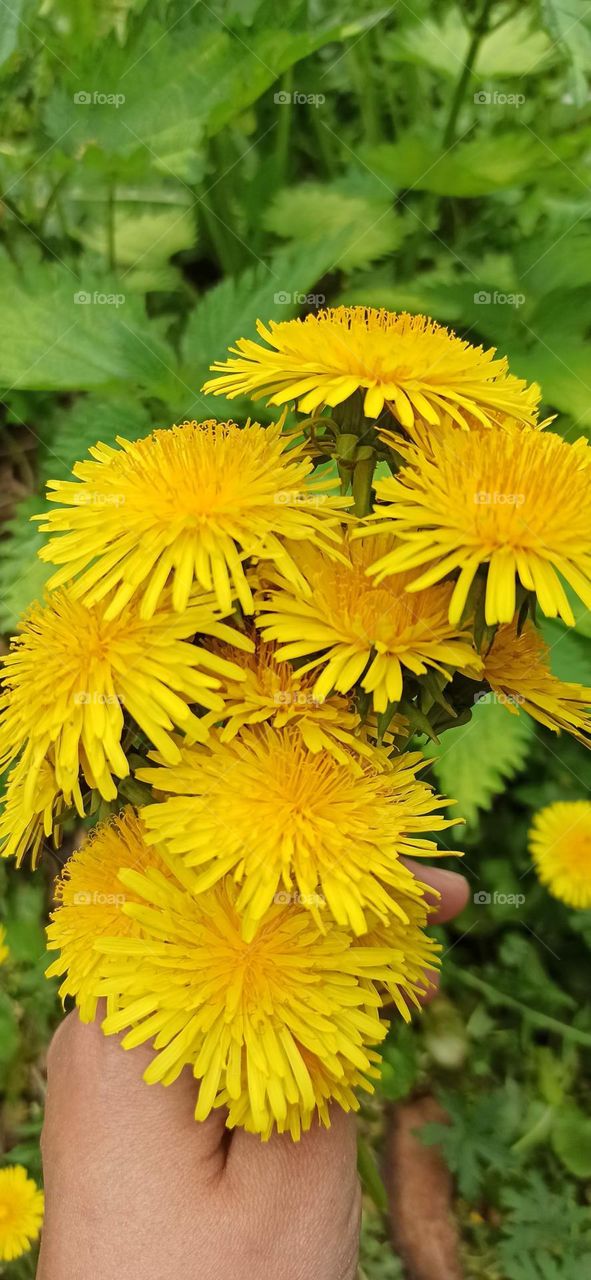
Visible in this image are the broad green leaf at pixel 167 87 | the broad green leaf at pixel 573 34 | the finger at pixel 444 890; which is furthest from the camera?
the broad green leaf at pixel 167 87

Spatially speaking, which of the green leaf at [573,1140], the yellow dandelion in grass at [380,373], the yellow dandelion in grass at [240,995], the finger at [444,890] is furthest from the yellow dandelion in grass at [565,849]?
the yellow dandelion in grass at [380,373]

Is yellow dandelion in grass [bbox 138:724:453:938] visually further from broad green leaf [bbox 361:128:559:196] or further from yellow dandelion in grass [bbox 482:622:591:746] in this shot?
broad green leaf [bbox 361:128:559:196]

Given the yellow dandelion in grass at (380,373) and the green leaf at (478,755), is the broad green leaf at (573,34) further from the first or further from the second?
the green leaf at (478,755)

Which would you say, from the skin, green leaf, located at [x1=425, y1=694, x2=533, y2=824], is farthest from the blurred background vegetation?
the skin

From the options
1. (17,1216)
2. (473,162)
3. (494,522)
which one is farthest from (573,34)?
(17,1216)

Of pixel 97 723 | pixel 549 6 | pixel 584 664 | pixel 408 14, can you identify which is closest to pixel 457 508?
pixel 97 723
